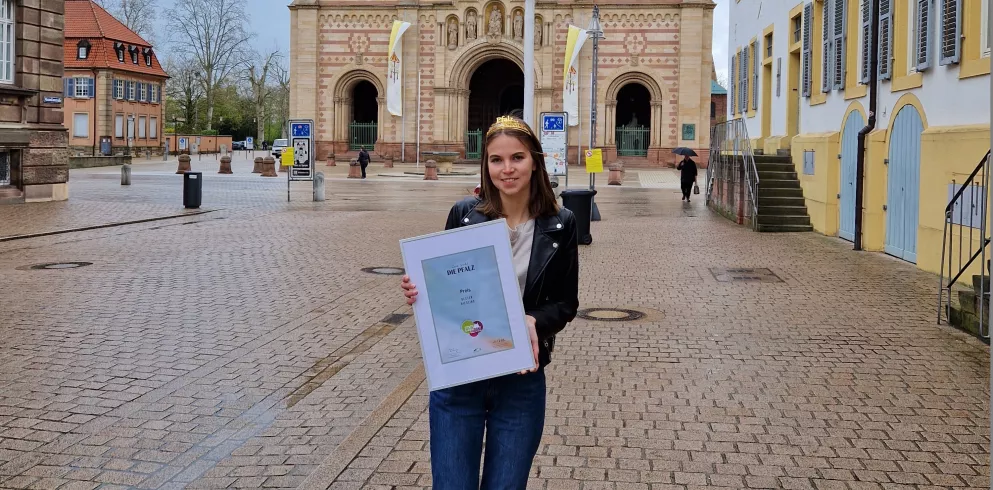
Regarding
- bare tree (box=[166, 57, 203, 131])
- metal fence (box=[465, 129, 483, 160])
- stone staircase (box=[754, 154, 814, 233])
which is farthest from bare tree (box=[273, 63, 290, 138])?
stone staircase (box=[754, 154, 814, 233])

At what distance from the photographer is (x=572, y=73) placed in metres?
53.6

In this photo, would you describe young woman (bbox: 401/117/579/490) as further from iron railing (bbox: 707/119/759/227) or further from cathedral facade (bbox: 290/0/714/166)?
cathedral facade (bbox: 290/0/714/166)

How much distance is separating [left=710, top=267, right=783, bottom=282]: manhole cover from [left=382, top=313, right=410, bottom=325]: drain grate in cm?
453

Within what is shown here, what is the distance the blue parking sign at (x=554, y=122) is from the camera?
66.8 feet

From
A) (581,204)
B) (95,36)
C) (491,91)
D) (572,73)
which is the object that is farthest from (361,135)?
(581,204)

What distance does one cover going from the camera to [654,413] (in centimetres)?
651

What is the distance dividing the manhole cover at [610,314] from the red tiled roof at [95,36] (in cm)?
6796

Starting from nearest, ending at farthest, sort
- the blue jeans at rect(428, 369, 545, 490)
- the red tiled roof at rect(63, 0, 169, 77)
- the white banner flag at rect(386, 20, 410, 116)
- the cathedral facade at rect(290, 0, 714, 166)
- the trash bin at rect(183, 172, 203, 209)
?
the blue jeans at rect(428, 369, 545, 490), the trash bin at rect(183, 172, 203, 209), the white banner flag at rect(386, 20, 410, 116), the cathedral facade at rect(290, 0, 714, 166), the red tiled roof at rect(63, 0, 169, 77)

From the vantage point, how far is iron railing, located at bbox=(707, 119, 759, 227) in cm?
2166

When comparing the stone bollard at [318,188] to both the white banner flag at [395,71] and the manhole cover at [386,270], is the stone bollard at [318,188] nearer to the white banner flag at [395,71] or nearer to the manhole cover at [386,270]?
the manhole cover at [386,270]

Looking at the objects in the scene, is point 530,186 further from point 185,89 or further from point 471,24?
point 185,89

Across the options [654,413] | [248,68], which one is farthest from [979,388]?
[248,68]

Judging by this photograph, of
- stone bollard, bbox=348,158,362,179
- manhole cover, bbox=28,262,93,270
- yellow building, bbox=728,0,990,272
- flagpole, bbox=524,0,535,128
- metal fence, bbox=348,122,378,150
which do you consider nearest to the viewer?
yellow building, bbox=728,0,990,272

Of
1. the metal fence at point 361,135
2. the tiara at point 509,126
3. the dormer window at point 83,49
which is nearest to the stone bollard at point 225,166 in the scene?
the metal fence at point 361,135
